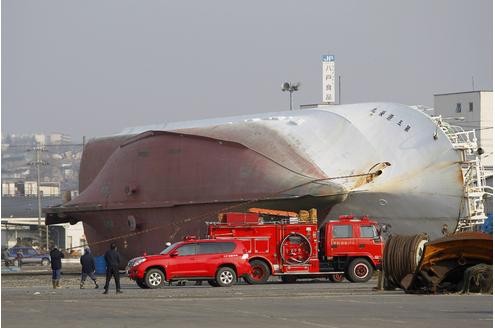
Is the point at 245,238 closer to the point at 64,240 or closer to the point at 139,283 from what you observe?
the point at 139,283

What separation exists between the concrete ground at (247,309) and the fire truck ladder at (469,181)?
1549 centimetres

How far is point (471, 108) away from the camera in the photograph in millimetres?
104000

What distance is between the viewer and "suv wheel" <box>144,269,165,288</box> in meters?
39.1

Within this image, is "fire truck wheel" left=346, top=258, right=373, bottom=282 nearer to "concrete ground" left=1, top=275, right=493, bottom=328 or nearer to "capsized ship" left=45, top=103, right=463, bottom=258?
"concrete ground" left=1, top=275, right=493, bottom=328

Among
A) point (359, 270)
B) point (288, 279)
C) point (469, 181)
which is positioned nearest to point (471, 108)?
point (469, 181)

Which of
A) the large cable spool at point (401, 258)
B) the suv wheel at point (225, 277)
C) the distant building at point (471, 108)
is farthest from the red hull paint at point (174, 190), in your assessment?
the distant building at point (471, 108)

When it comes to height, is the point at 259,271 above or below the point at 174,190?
below

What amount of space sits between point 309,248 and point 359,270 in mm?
1903

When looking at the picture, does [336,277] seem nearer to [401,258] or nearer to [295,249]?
[295,249]

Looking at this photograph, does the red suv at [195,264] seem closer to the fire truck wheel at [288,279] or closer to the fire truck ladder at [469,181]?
the fire truck wheel at [288,279]

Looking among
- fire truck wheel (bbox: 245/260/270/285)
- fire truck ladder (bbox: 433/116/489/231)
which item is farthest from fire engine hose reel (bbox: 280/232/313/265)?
fire truck ladder (bbox: 433/116/489/231)

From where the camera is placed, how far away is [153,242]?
55.3 m

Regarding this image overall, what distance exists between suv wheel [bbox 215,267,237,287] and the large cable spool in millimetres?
6015

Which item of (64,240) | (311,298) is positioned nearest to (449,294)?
(311,298)
